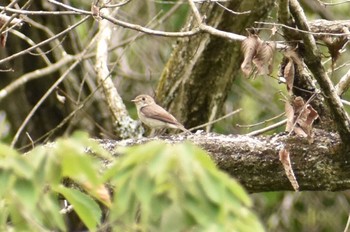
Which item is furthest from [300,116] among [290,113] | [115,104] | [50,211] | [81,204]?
[115,104]

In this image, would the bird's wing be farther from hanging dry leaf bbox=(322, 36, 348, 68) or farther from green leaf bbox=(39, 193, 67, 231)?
green leaf bbox=(39, 193, 67, 231)

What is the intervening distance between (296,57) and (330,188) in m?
0.62

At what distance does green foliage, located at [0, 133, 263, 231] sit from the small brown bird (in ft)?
10.7

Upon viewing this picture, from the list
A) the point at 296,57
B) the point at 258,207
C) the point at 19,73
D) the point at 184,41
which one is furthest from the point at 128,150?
the point at 258,207

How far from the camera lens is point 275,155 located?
385cm

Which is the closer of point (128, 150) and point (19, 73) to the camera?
point (128, 150)

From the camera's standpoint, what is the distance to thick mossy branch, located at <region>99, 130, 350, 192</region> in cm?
381

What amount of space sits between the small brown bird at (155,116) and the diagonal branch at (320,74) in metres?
1.77

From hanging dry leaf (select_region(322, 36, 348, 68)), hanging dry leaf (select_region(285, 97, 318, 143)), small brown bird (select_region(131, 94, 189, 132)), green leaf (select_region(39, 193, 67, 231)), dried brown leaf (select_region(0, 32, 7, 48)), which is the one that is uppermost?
green leaf (select_region(39, 193, 67, 231))

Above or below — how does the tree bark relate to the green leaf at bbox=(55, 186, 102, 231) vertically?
below

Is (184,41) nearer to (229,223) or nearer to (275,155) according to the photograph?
(275,155)

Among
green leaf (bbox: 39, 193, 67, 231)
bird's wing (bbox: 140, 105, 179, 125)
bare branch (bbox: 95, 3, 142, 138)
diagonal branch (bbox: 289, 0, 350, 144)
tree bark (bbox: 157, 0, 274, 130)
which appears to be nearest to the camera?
green leaf (bbox: 39, 193, 67, 231)

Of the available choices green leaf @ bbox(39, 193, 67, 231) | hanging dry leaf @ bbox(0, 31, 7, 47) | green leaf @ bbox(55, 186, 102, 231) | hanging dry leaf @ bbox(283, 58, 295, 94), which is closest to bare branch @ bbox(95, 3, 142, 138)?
hanging dry leaf @ bbox(0, 31, 7, 47)

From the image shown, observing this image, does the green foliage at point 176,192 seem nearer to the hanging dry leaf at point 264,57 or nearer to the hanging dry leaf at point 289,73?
the hanging dry leaf at point 264,57
